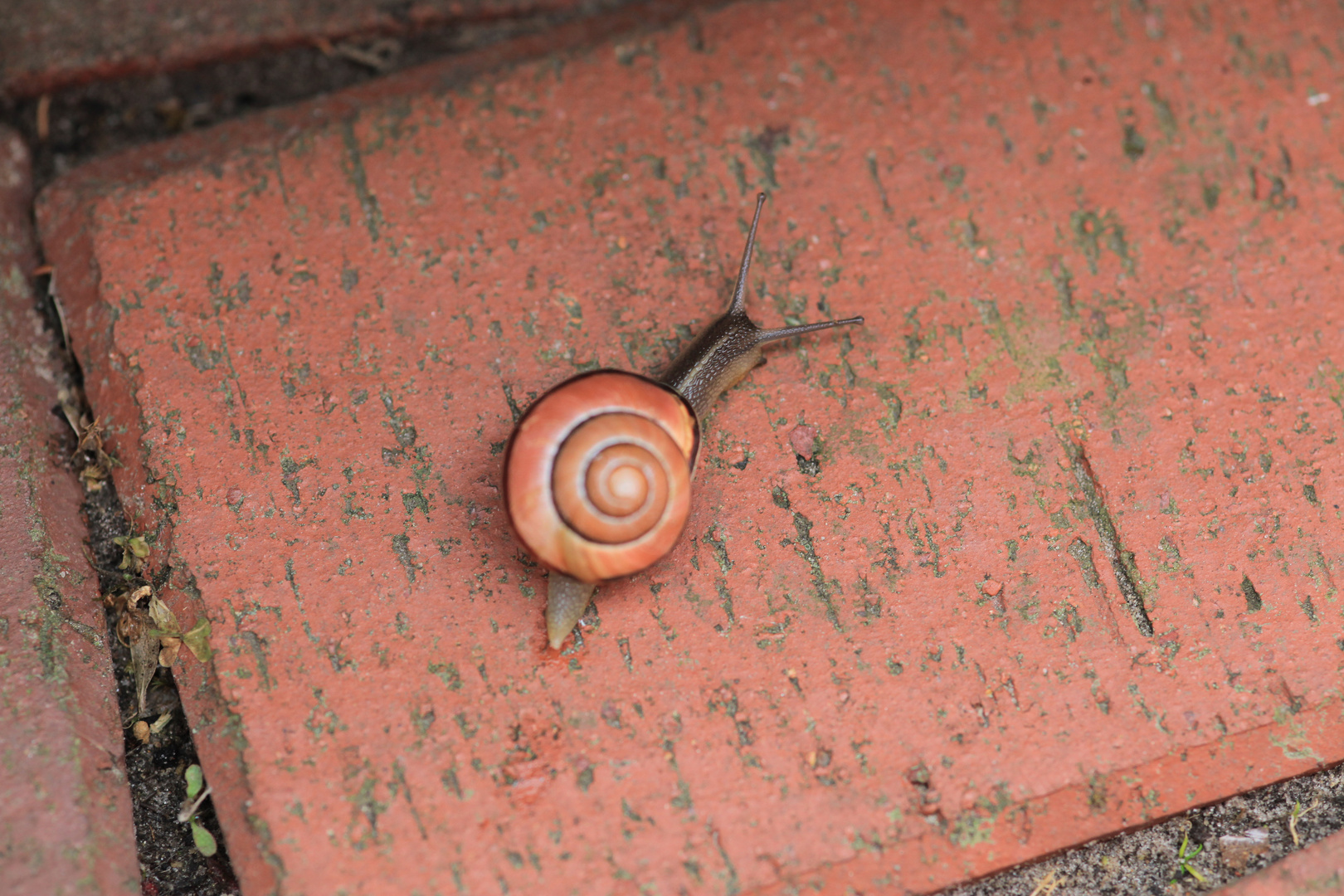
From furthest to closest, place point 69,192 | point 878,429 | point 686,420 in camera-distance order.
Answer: point 69,192 → point 878,429 → point 686,420

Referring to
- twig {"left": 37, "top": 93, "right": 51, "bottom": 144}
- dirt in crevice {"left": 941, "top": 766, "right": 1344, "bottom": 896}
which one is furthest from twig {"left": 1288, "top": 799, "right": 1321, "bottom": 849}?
twig {"left": 37, "top": 93, "right": 51, "bottom": 144}

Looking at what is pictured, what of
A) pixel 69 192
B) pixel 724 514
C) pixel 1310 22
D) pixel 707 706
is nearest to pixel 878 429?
pixel 724 514

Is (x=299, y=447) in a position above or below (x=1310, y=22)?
below

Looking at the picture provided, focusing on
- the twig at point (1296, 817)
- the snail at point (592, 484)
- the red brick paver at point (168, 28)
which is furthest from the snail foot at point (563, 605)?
the red brick paver at point (168, 28)

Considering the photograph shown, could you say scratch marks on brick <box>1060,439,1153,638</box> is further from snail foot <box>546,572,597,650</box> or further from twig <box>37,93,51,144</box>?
twig <box>37,93,51,144</box>

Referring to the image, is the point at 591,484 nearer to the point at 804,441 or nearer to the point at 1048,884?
the point at 804,441

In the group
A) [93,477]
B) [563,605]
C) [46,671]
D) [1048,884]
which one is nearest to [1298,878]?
[1048,884]

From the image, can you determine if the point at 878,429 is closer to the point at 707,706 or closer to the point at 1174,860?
the point at 707,706
